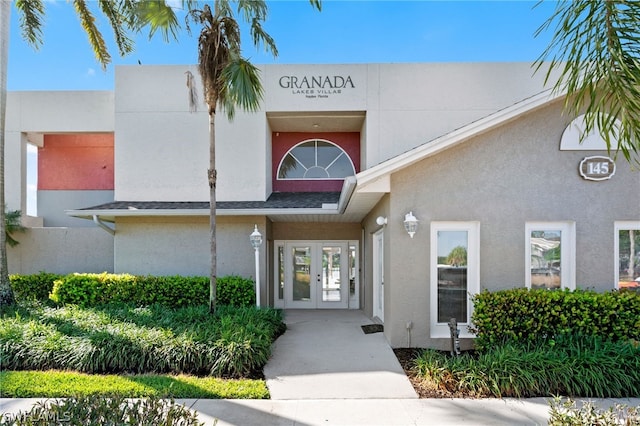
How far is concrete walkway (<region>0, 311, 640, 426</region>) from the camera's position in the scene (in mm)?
5039

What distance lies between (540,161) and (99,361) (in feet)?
29.6

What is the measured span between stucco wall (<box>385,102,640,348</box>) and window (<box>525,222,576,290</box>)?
7.2 inches

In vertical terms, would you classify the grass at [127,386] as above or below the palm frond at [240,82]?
below

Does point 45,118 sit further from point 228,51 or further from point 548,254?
point 548,254

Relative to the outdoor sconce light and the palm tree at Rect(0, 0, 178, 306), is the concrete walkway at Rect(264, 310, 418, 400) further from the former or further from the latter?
the palm tree at Rect(0, 0, 178, 306)

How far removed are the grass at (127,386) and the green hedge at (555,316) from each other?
418cm

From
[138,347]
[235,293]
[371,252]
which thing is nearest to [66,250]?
[235,293]

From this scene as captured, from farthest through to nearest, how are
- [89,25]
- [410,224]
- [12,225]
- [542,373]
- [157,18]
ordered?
[12,225]
[89,25]
[157,18]
[410,224]
[542,373]

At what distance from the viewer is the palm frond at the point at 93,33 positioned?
1172 centimetres

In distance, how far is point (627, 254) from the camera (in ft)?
25.6

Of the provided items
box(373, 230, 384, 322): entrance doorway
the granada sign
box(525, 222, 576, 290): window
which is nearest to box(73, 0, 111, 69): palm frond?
the granada sign

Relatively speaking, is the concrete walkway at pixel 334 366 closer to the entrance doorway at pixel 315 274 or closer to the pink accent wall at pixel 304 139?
the entrance doorway at pixel 315 274

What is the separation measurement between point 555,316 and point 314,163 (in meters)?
9.09

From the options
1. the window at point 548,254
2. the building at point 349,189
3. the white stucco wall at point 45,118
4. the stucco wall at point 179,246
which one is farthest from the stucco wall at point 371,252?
the white stucco wall at point 45,118
